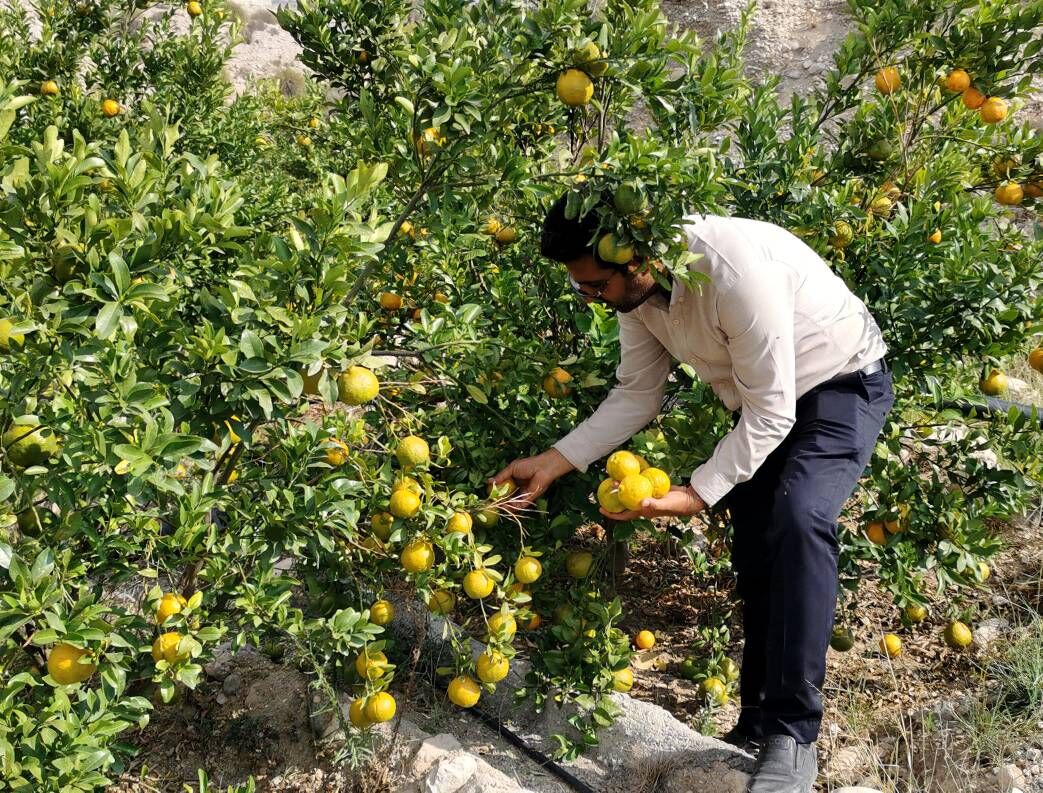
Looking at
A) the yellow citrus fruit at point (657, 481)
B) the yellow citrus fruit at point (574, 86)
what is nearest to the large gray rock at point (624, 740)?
the yellow citrus fruit at point (657, 481)

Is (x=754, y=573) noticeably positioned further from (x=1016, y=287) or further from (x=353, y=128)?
(x=353, y=128)

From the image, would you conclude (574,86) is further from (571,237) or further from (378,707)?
(378,707)

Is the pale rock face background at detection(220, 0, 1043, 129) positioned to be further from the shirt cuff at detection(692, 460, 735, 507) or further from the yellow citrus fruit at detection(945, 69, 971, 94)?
the shirt cuff at detection(692, 460, 735, 507)

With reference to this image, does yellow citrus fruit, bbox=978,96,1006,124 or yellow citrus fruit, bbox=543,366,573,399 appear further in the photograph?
yellow citrus fruit, bbox=978,96,1006,124

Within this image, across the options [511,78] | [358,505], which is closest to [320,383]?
[358,505]

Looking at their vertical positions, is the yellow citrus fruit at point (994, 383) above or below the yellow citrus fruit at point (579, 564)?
above

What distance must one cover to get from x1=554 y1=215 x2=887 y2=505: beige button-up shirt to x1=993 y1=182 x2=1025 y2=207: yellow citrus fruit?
96 cm

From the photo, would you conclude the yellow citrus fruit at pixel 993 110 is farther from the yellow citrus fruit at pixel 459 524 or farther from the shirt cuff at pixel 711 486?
the yellow citrus fruit at pixel 459 524

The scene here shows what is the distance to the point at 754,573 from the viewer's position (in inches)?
89.6

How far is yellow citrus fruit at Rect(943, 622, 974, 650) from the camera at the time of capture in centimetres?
273

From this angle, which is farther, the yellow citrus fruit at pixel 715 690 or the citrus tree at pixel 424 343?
the yellow citrus fruit at pixel 715 690

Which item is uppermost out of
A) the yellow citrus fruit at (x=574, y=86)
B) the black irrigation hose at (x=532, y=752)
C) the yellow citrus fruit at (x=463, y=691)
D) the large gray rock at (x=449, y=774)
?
the yellow citrus fruit at (x=574, y=86)

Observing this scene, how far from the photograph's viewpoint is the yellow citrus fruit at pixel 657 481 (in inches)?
77.1

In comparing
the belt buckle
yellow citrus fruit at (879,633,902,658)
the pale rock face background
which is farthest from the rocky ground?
the pale rock face background
